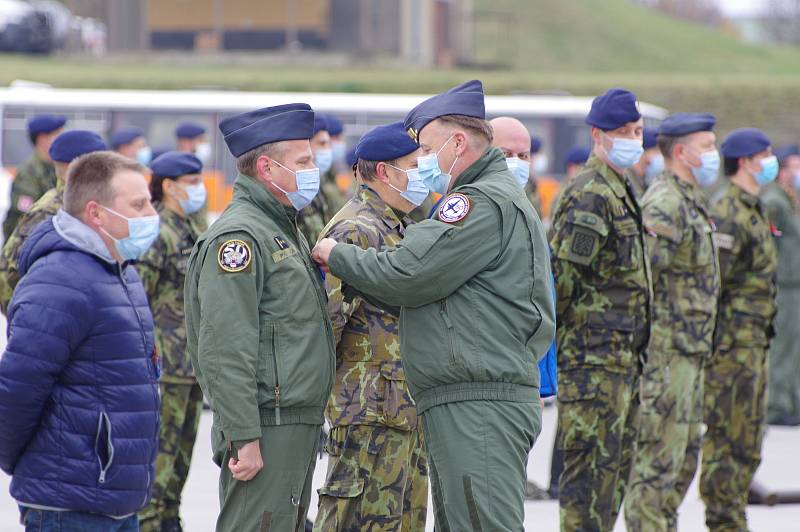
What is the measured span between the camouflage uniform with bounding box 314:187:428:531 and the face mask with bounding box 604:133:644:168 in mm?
1532

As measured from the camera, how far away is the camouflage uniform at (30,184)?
927 centimetres

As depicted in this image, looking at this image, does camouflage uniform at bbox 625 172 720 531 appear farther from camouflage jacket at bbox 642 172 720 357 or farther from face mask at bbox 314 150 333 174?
face mask at bbox 314 150 333 174

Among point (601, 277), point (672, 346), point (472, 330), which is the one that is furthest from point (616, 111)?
point (472, 330)

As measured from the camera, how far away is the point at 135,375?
13.8 feet

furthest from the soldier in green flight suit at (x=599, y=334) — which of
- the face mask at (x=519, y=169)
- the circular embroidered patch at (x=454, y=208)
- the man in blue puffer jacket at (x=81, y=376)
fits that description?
the man in blue puffer jacket at (x=81, y=376)

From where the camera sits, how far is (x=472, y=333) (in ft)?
13.6

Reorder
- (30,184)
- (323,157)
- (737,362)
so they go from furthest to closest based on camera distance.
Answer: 1. (30,184)
2. (323,157)
3. (737,362)

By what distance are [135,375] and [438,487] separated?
1.09 m

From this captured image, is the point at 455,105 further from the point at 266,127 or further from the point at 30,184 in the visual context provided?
the point at 30,184

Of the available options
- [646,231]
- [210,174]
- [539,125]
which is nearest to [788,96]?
[539,125]

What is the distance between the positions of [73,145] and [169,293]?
933 mm

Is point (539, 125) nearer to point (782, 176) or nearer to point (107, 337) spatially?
point (782, 176)

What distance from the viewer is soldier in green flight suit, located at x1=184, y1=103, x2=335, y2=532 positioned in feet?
13.2

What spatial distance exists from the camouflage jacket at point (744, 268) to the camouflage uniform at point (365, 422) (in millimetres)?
2805
